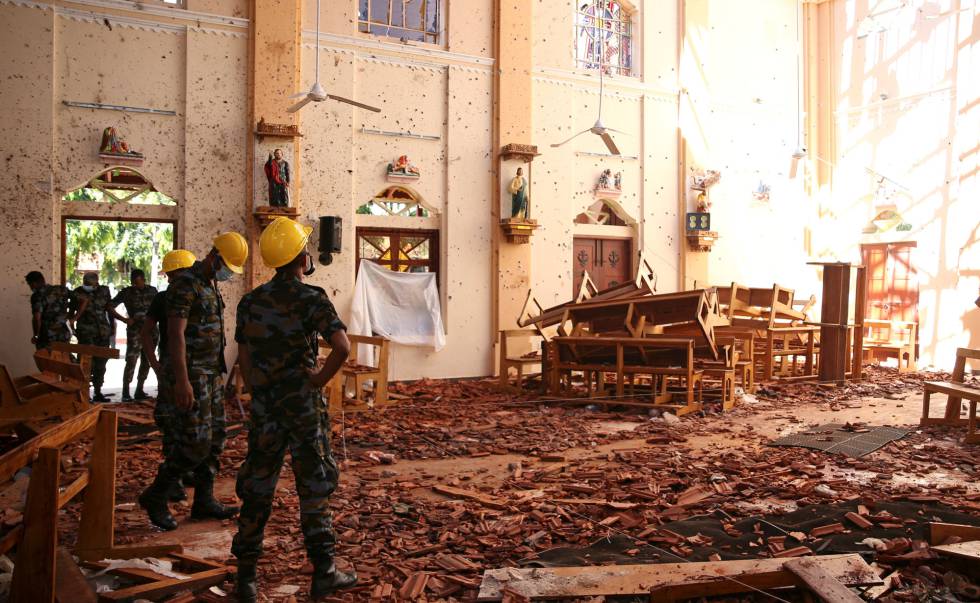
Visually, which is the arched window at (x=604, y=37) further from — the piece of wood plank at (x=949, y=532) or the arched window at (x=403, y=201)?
the piece of wood plank at (x=949, y=532)

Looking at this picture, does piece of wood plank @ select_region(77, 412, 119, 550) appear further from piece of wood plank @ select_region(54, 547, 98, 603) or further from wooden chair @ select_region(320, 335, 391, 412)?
wooden chair @ select_region(320, 335, 391, 412)

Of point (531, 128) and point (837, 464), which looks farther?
point (531, 128)

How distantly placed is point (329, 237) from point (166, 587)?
33.0 ft

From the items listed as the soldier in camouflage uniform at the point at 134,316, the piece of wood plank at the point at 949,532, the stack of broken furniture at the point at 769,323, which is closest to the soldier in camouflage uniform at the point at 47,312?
the soldier in camouflage uniform at the point at 134,316

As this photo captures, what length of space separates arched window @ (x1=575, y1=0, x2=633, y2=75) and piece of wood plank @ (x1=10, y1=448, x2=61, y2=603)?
50.7 ft

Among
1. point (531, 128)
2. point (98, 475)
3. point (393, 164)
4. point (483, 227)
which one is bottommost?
point (98, 475)

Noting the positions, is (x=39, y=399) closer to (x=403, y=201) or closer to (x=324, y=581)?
(x=324, y=581)

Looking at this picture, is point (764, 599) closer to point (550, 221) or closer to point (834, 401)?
point (834, 401)

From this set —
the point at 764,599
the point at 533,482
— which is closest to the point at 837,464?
the point at 533,482

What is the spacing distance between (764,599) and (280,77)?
1241cm

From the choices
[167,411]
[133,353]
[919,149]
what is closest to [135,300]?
[133,353]

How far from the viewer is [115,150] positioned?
12.4 m

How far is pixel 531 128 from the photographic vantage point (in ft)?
51.3

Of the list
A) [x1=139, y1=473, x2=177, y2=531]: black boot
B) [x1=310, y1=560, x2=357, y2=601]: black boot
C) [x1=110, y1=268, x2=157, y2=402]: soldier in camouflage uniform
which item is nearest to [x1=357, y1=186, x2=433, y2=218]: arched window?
[x1=110, y1=268, x2=157, y2=402]: soldier in camouflage uniform
